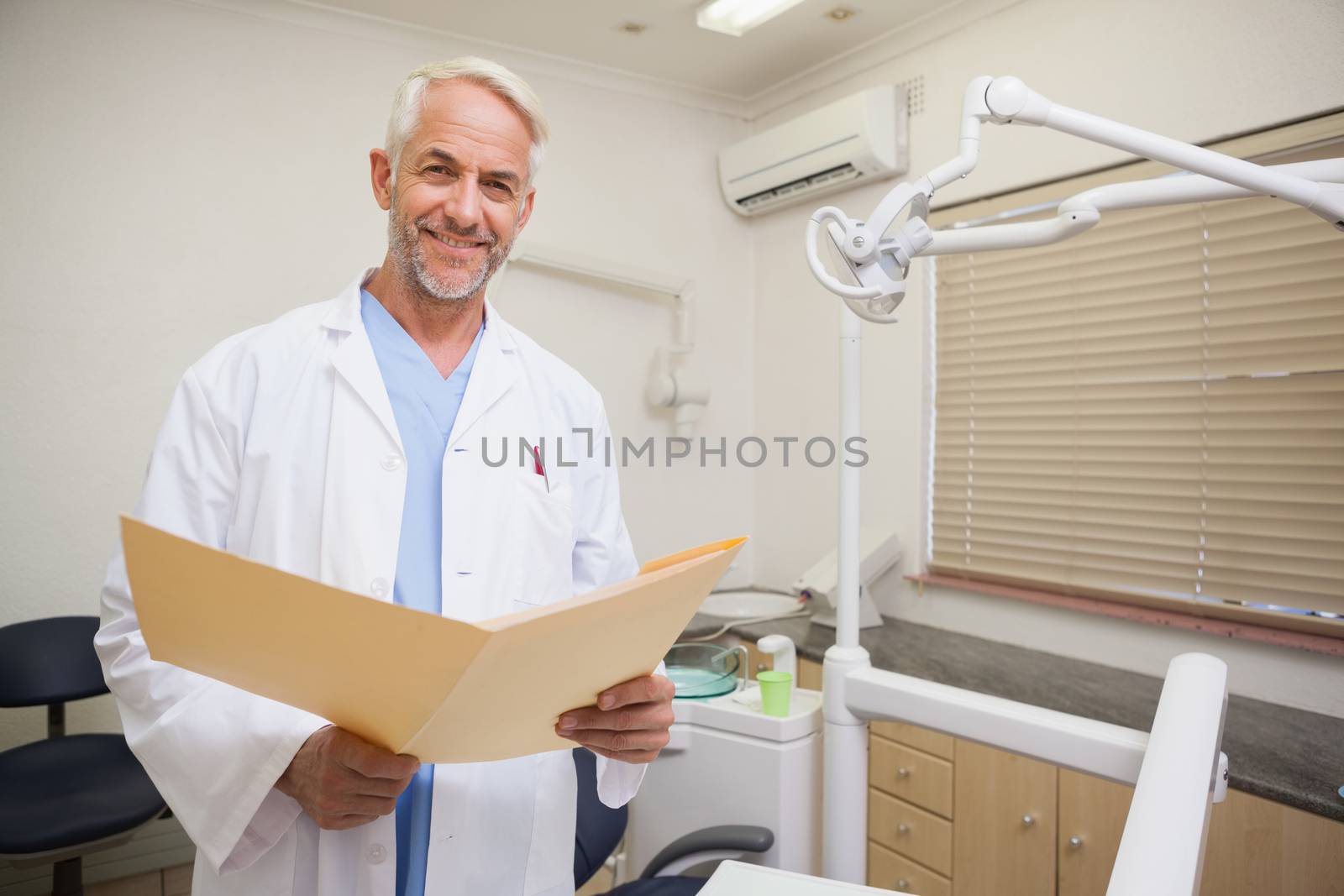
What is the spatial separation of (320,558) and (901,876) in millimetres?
1804

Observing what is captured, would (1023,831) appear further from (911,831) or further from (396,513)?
(396,513)

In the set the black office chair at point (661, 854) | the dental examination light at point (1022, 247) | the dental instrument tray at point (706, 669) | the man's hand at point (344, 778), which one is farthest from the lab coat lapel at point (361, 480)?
the dental instrument tray at point (706, 669)

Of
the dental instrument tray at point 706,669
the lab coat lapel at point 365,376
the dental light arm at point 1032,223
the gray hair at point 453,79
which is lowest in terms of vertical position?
the dental instrument tray at point 706,669

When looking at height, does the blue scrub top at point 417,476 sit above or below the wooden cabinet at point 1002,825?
above

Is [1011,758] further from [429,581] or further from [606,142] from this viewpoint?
[606,142]

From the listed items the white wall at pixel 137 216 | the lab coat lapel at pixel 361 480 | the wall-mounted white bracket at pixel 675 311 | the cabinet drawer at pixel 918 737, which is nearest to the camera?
the lab coat lapel at pixel 361 480

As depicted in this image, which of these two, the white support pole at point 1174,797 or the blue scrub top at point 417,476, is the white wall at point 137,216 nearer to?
the blue scrub top at point 417,476

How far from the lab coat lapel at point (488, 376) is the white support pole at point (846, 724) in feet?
1.99

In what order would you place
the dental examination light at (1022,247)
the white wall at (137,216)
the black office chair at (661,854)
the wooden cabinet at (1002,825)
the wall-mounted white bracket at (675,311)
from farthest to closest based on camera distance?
1. the wall-mounted white bracket at (675,311)
2. the white wall at (137,216)
3. the wooden cabinet at (1002,825)
4. the black office chair at (661,854)
5. the dental examination light at (1022,247)

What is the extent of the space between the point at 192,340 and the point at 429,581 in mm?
1883

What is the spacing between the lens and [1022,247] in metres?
1.21

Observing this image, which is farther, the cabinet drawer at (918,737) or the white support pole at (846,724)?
the cabinet drawer at (918,737)

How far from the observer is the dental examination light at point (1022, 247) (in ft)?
2.70

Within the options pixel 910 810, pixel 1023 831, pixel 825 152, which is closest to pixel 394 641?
pixel 1023 831
